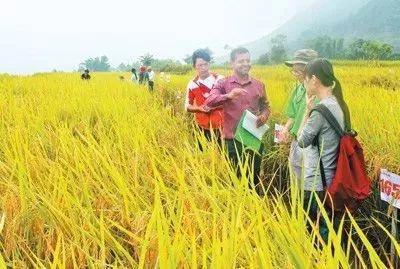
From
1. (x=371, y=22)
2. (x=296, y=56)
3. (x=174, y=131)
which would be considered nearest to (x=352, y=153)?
(x=296, y=56)

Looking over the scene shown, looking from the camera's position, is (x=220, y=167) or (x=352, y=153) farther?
(x=352, y=153)

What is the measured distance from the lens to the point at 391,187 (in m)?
1.95

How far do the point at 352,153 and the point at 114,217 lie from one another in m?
1.25

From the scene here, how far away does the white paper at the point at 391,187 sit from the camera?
6.26 feet

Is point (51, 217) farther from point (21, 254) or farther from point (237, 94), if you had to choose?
point (237, 94)

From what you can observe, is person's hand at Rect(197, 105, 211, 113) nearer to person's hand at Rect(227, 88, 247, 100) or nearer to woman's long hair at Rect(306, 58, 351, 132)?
person's hand at Rect(227, 88, 247, 100)

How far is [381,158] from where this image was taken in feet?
8.94

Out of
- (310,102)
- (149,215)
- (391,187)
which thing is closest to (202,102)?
(310,102)

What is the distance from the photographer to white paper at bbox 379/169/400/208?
1909 millimetres

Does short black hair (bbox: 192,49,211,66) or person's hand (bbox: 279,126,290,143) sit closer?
person's hand (bbox: 279,126,290,143)

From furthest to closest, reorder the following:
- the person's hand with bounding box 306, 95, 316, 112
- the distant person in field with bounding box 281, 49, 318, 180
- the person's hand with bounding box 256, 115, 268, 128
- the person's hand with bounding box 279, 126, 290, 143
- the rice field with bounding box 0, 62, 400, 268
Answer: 1. the person's hand with bounding box 256, 115, 268, 128
2. the person's hand with bounding box 279, 126, 290, 143
3. the distant person in field with bounding box 281, 49, 318, 180
4. the person's hand with bounding box 306, 95, 316, 112
5. the rice field with bounding box 0, 62, 400, 268

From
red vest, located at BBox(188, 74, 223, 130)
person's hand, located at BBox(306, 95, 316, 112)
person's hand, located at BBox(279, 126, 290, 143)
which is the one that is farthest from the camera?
red vest, located at BBox(188, 74, 223, 130)

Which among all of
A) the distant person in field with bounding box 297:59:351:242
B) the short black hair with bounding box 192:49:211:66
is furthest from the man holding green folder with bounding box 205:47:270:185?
the distant person in field with bounding box 297:59:351:242

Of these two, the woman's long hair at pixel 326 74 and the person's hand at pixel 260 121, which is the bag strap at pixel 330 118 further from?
the person's hand at pixel 260 121
